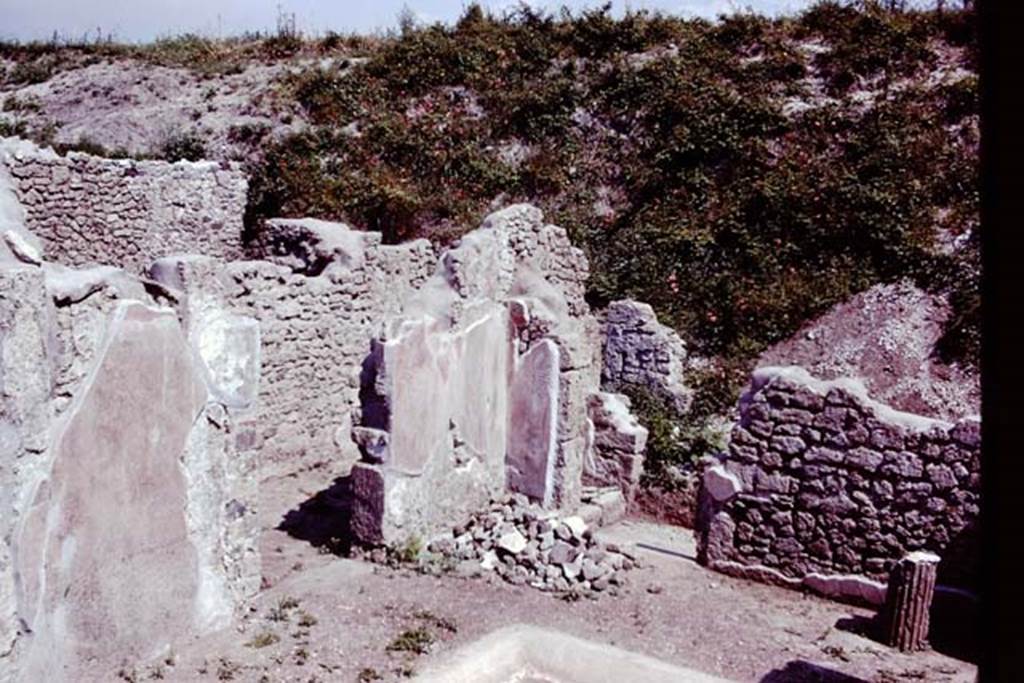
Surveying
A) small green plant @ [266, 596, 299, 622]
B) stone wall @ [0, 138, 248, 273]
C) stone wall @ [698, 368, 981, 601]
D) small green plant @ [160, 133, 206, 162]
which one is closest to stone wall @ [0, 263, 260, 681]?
small green plant @ [266, 596, 299, 622]

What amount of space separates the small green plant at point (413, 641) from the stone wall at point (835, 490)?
3165mm

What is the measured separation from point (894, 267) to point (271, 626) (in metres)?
12.6

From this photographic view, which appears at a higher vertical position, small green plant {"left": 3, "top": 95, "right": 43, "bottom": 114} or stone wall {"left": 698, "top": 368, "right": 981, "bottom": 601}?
small green plant {"left": 3, "top": 95, "right": 43, "bottom": 114}

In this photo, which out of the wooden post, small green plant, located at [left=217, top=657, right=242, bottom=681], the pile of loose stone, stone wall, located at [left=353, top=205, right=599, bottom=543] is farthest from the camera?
stone wall, located at [left=353, top=205, right=599, bottom=543]

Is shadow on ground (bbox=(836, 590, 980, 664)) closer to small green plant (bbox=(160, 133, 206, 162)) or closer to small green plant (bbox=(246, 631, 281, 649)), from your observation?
small green plant (bbox=(246, 631, 281, 649))

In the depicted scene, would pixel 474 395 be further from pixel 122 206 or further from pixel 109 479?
pixel 122 206

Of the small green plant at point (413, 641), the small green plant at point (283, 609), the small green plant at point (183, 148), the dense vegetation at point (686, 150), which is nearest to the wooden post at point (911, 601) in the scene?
the small green plant at point (413, 641)

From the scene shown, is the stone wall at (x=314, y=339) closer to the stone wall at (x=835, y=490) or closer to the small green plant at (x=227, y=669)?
the stone wall at (x=835, y=490)

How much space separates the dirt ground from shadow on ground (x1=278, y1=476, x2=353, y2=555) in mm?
137

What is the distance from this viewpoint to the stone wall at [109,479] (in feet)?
17.5

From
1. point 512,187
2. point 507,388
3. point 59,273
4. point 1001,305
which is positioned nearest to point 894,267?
point 512,187

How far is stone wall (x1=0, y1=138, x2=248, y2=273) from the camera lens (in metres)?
14.9

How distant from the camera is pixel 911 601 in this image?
737 cm

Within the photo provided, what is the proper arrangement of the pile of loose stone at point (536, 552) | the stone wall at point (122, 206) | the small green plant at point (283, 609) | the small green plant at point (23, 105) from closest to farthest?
the small green plant at point (283, 609) < the pile of loose stone at point (536, 552) < the stone wall at point (122, 206) < the small green plant at point (23, 105)
